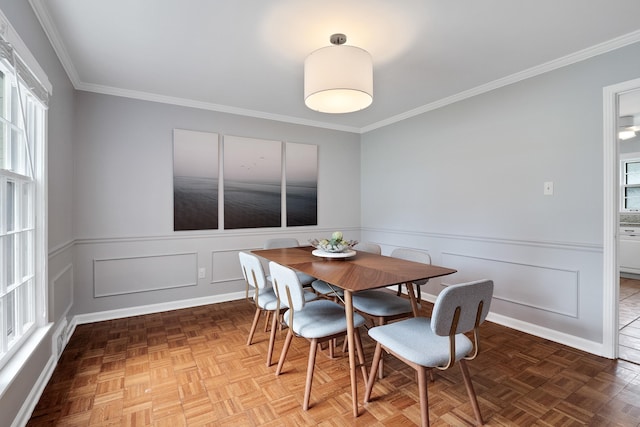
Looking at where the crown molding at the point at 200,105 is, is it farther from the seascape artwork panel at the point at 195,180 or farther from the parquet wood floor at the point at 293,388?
the parquet wood floor at the point at 293,388

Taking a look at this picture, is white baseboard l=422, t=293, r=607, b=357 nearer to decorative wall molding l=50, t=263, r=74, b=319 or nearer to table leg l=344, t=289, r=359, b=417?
table leg l=344, t=289, r=359, b=417

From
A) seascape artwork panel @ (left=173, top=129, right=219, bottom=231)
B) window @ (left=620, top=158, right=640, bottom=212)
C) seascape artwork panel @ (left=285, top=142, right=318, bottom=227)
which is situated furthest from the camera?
window @ (left=620, top=158, right=640, bottom=212)

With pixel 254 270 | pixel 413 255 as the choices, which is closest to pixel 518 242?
pixel 413 255

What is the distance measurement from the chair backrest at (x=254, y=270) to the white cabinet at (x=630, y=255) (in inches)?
221

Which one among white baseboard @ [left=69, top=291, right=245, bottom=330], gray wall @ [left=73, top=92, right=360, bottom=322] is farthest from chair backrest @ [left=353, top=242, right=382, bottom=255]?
white baseboard @ [left=69, top=291, right=245, bottom=330]

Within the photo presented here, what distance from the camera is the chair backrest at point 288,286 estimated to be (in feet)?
5.68

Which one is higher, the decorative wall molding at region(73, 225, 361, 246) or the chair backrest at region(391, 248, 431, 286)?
the decorative wall molding at region(73, 225, 361, 246)

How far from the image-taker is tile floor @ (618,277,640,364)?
238 centimetres

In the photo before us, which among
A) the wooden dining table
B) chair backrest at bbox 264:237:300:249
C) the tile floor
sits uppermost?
chair backrest at bbox 264:237:300:249

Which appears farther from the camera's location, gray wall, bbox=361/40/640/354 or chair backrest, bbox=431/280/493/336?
gray wall, bbox=361/40/640/354

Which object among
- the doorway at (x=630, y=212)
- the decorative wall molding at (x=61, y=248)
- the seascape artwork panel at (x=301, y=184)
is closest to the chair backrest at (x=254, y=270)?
the decorative wall molding at (x=61, y=248)

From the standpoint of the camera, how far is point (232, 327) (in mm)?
2924

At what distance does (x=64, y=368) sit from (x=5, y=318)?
0.88m

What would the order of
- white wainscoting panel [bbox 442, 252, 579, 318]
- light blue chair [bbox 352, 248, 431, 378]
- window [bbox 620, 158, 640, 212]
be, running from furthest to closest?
window [bbox 620, 158, 640, 212]
white wainscoting panel [bbox 442, 252, 579, 318]
light blue chair [bbox 352, 248, 431, 378]
